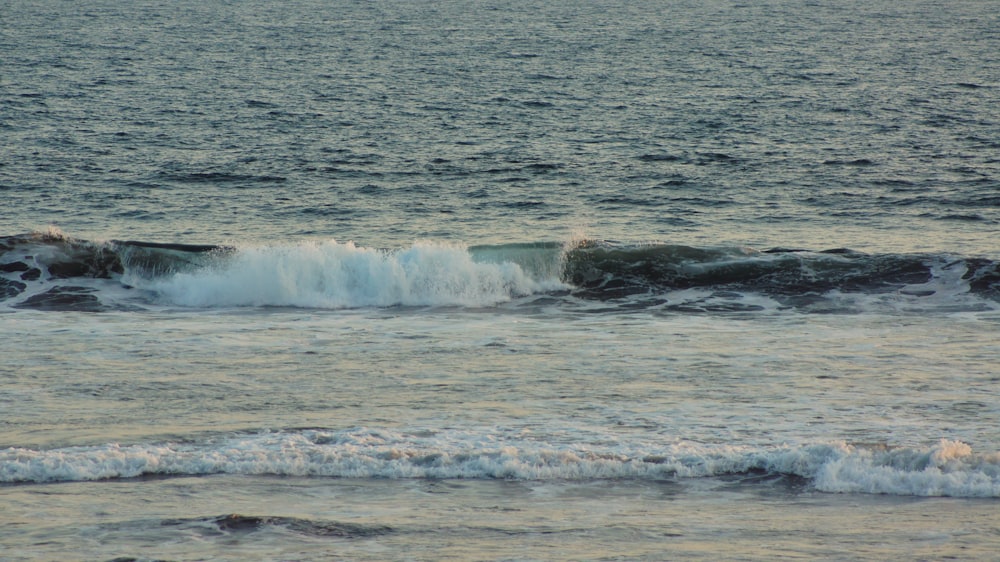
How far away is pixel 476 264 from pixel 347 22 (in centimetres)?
5905

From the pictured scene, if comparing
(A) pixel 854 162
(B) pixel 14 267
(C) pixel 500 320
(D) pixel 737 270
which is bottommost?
(C) pixel 500 320

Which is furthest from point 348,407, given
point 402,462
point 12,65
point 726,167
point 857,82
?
point 12,65

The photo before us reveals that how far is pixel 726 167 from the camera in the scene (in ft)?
93.4

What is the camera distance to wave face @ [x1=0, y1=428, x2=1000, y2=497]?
822cm

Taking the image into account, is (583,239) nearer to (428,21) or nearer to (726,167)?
(726,167)

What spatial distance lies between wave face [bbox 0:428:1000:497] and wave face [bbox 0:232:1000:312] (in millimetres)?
7386

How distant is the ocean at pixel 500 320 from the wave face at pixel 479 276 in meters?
0.08

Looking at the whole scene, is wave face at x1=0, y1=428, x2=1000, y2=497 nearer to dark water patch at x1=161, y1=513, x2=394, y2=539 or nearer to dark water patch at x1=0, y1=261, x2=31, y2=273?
dark water patch at x1=161, y1=513, x2=394, y2=539

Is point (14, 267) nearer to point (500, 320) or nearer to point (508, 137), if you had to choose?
point (500, 320)

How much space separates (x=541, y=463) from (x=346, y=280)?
9142 millimetres

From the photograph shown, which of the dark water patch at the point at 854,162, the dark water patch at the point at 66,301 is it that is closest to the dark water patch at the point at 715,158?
the dark water patch at the point at 854,162

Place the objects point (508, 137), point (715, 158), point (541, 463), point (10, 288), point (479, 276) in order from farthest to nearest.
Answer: point (508, 137)
point (715, 158)
point (479, 276)
point (10, 288)
point (541, 463)

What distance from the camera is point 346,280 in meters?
17.3

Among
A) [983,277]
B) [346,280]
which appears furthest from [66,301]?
[983,277]
